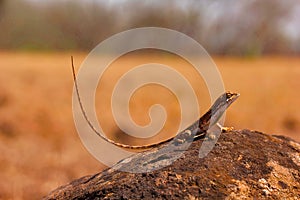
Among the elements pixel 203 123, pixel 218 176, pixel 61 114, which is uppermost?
pixel 61 114

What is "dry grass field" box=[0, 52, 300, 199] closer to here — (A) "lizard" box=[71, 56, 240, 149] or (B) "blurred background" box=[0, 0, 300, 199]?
(B) "blurred background" box=[0, 0, 300, 199]

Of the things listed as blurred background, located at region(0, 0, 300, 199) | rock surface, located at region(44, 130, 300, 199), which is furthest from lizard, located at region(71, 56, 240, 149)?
blurred background, located at region(0, 0, 300, 199)

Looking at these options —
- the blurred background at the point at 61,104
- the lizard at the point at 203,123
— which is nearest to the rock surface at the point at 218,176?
the lizard at the point at 203,123

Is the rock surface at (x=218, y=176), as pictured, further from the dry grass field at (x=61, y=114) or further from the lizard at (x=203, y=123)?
the dry grass field at (x=61, y=114)

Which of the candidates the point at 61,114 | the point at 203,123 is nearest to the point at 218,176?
the point at 203,123

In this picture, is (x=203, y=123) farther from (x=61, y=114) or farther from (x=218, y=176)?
(x=61, y=114)

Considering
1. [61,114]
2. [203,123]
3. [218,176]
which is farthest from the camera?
[61,114]
